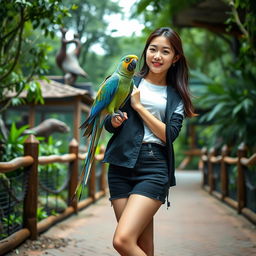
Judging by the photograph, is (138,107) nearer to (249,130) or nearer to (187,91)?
(187,91)

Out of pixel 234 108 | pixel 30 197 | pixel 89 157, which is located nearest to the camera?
→ pixel 89 157

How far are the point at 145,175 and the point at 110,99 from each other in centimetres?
46

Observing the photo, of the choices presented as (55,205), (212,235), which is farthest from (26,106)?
(212,235)

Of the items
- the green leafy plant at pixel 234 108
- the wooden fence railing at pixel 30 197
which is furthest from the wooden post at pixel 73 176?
the green leafy plant at pixel 234 108

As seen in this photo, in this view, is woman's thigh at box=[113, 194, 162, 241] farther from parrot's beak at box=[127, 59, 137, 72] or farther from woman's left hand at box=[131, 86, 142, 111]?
parrot's beak at box=[127, 59, 137, 72]

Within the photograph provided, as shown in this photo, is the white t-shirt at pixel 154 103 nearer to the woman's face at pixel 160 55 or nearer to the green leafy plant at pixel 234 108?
the woman's face at pixel 160 55

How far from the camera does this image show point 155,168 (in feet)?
7.89

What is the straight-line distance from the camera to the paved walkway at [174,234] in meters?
4.36

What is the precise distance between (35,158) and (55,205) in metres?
1.64

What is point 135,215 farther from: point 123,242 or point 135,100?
point 135,100

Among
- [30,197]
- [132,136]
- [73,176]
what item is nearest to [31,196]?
[30,197]

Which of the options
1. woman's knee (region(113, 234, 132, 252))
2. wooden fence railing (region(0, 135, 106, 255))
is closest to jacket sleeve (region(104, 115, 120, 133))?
woman's knee (region(113, 234, 132, 252))

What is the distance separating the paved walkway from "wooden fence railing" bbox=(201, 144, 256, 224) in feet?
0.76

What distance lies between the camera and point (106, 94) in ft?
7.78
